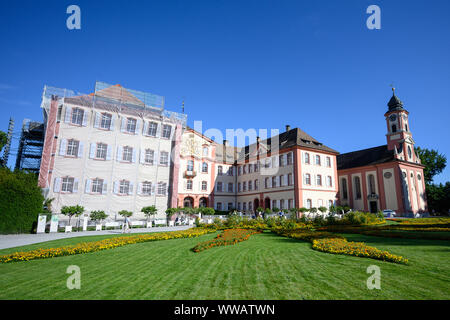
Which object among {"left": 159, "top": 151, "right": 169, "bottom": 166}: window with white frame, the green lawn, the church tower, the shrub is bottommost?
the green lawn

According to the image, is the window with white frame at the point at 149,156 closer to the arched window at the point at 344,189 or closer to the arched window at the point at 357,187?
the arched window at the point at 344,189

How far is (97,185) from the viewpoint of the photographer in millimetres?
26438

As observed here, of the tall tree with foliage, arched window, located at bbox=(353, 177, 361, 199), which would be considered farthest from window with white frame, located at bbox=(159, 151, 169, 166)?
the tall tree with foliage

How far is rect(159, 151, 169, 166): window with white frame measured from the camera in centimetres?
3055

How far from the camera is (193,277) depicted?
5645 mm

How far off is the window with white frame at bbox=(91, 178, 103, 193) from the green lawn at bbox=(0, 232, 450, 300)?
19.8 metres

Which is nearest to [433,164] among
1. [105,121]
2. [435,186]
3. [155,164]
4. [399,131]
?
[435,186]

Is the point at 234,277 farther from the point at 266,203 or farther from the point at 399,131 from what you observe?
the point at 399,131

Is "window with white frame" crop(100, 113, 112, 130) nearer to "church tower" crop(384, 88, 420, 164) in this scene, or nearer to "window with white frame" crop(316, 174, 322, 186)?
"window with white frame" crop(316, 174, 322, 186)

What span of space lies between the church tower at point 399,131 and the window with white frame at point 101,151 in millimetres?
42320

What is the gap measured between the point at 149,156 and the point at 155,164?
1.23 meters

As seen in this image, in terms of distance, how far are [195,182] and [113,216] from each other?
13961mm
